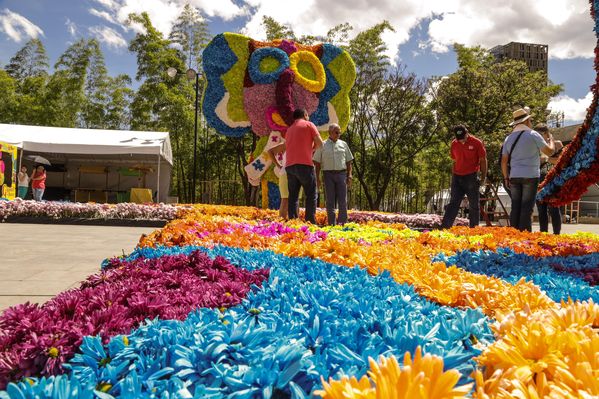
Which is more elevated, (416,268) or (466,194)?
(466,194)

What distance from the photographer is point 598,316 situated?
1.43m

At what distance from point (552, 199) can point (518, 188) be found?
1.26 m

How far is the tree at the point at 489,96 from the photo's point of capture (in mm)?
20891

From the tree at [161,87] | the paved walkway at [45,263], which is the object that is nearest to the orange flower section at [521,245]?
the paved walkway at [45,263]

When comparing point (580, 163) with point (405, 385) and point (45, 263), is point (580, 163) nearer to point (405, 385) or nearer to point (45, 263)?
point (405, 385)

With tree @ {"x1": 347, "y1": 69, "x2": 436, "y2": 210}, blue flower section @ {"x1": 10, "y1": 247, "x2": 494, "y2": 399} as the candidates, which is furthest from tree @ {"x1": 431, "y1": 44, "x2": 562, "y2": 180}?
blue flower section @ {"x1": 10, "y1": 247, "x2": 494, "y2": 399}

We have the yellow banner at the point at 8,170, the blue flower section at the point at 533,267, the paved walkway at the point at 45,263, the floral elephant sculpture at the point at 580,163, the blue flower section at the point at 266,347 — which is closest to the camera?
the blue flower section at the point at 266,347

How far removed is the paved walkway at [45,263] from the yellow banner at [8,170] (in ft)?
29.7

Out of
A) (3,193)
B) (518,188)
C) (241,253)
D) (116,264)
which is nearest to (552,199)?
(518,188)

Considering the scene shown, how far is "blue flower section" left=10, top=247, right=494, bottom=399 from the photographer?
3.25 ft

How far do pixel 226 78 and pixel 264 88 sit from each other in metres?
1.21

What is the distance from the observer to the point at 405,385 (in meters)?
0.80

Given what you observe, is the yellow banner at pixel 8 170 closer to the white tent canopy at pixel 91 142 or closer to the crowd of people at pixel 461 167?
the white tent canopy at pixel 91 142

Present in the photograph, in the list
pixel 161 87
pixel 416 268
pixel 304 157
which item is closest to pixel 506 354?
pixel 416 268
